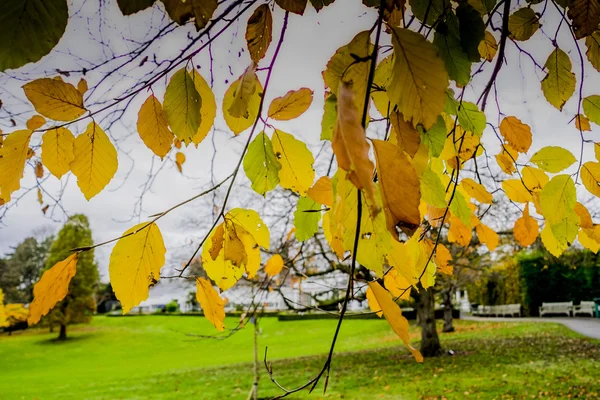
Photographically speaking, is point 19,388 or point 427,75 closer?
point 427,75

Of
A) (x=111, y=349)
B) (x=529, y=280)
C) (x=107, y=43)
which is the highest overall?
(x=107, y=43)

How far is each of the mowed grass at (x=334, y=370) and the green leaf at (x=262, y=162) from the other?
1139 millimetres

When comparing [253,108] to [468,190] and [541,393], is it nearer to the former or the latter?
[468,190]

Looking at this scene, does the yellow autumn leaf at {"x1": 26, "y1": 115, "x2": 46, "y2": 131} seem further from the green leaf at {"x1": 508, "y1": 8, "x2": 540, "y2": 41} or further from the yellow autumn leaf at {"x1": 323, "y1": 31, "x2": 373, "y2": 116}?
the green leaf at {"x1": 508, "y1": 8, "x2": 540, "y2": 41}

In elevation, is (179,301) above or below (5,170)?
below

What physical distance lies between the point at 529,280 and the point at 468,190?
18835 mm

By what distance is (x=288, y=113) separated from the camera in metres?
0.63

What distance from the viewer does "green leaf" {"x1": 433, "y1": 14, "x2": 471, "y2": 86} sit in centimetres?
52

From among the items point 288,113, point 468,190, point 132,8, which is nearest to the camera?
point 132,8

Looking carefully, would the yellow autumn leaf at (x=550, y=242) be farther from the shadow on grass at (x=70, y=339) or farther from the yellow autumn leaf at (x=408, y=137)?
the shadow on grass at (x=70, y=339)

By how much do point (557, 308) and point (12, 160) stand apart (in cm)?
1959

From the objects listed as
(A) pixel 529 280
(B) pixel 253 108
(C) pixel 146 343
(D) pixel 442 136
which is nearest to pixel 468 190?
(D) pixel 442 136

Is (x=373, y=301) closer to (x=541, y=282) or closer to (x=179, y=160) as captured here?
(x=179, y=160)

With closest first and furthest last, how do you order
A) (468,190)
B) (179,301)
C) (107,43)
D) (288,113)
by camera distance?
(288,113), (468,190), (107,43), (179,301)
